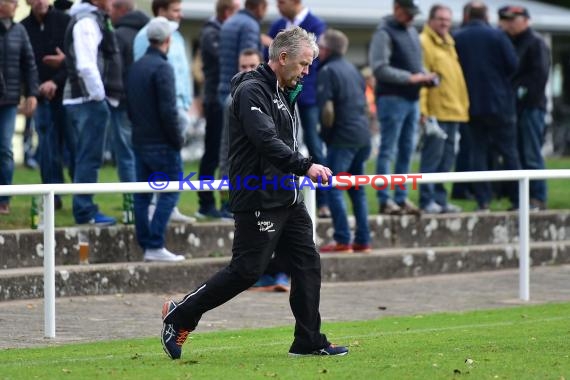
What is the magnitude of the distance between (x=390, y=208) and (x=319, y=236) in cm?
106

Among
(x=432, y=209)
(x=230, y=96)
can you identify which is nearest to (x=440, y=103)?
(x=432, y=209)

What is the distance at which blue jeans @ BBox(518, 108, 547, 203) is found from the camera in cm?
1641

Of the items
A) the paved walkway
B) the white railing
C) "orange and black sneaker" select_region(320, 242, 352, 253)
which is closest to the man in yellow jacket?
the paved walkway

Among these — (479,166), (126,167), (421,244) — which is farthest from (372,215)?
(126,167)

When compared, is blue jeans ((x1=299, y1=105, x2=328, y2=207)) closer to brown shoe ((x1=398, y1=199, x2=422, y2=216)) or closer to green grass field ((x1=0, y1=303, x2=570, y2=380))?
brown shoe ((x1=398, y1=199, x2=422, y2=216))

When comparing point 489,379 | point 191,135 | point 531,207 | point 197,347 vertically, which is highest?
point 489,379

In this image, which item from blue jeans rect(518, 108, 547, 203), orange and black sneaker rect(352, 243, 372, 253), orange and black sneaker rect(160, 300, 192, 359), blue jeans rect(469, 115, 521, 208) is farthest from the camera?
blue jeans rect(518, 108, 547, 203)

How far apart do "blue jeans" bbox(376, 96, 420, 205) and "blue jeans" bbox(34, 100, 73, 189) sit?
314 cm

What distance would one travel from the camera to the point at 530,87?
16.3m

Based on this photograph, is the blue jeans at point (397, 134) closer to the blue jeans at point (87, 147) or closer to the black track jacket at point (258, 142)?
the blue jeans at point (87, 147)

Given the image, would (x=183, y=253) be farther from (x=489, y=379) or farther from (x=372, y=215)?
(x=489, y=379)

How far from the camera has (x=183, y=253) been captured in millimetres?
13258

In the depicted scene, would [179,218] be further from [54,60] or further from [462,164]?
[462,164]

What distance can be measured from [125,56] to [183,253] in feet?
6.84
